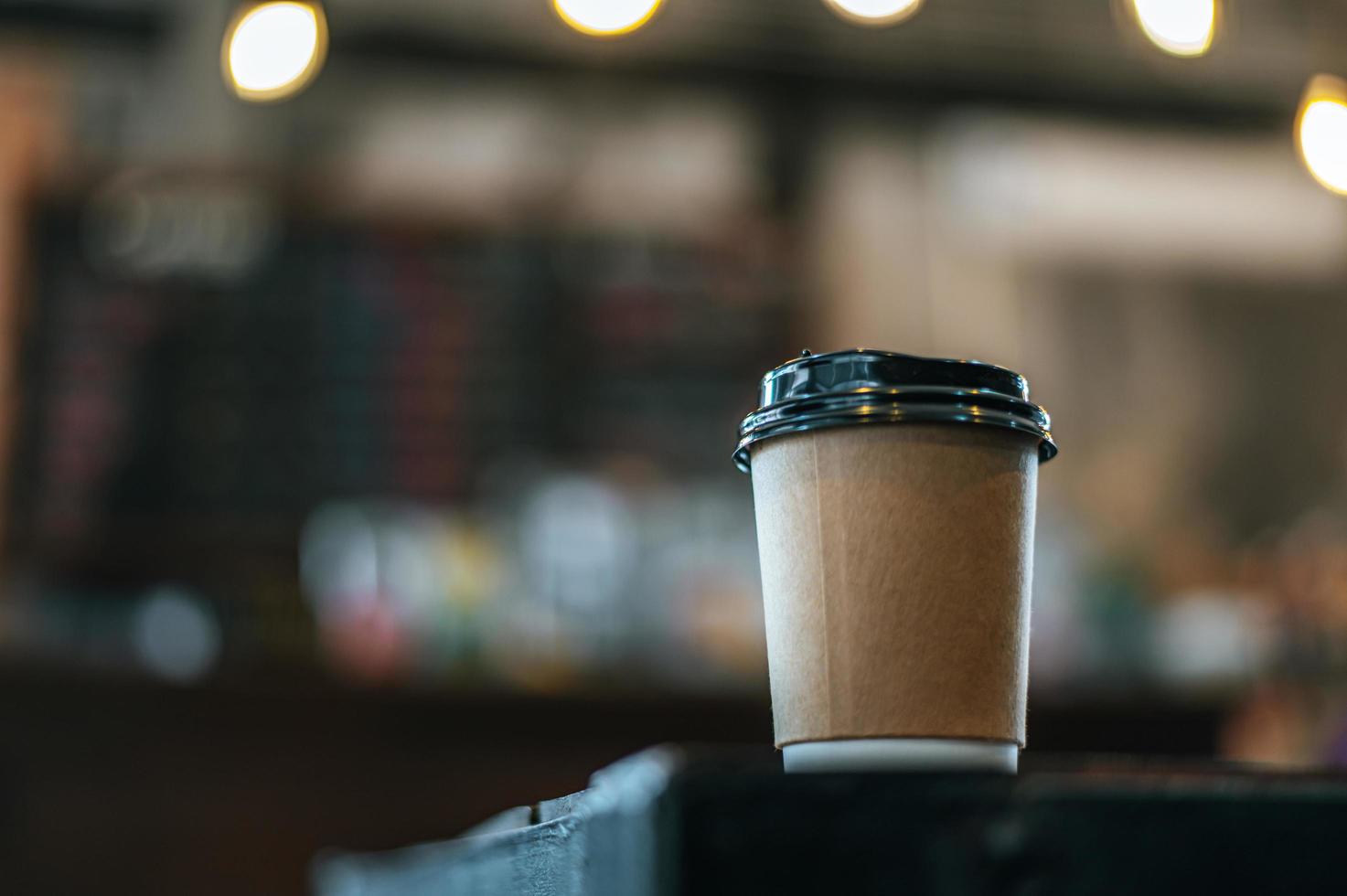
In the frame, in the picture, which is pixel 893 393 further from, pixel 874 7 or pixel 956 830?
pixel 874 7

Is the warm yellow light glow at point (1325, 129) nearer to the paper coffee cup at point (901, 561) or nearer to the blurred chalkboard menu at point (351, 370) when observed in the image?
the paper coffee cup at point (901, 561)

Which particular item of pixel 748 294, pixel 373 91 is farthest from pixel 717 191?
pixel 373 91

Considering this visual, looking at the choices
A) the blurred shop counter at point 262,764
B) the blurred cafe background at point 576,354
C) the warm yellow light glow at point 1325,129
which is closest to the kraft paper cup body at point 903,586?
the warm yellow light glow at point 1325,129

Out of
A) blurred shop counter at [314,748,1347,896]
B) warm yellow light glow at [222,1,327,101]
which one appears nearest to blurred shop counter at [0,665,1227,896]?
warm yellow light glow at [222,1,327,101]

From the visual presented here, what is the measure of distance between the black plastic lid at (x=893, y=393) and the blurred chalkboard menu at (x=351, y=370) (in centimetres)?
398

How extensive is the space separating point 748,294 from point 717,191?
39 centimetres

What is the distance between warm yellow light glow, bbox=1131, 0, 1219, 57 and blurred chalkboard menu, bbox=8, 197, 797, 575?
3.02 meters

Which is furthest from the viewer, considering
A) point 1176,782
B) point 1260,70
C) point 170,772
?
point 1260,70

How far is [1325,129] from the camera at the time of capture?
257cm

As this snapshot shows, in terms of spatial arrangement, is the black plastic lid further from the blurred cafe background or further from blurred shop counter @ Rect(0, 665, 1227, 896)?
the blurred cafe background

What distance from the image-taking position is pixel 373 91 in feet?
16.6

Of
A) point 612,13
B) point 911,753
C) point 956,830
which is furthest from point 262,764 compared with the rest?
point 956,830

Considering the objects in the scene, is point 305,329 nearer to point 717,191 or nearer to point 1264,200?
point 717,191

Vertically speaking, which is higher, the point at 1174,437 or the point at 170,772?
the point at 1174,437
